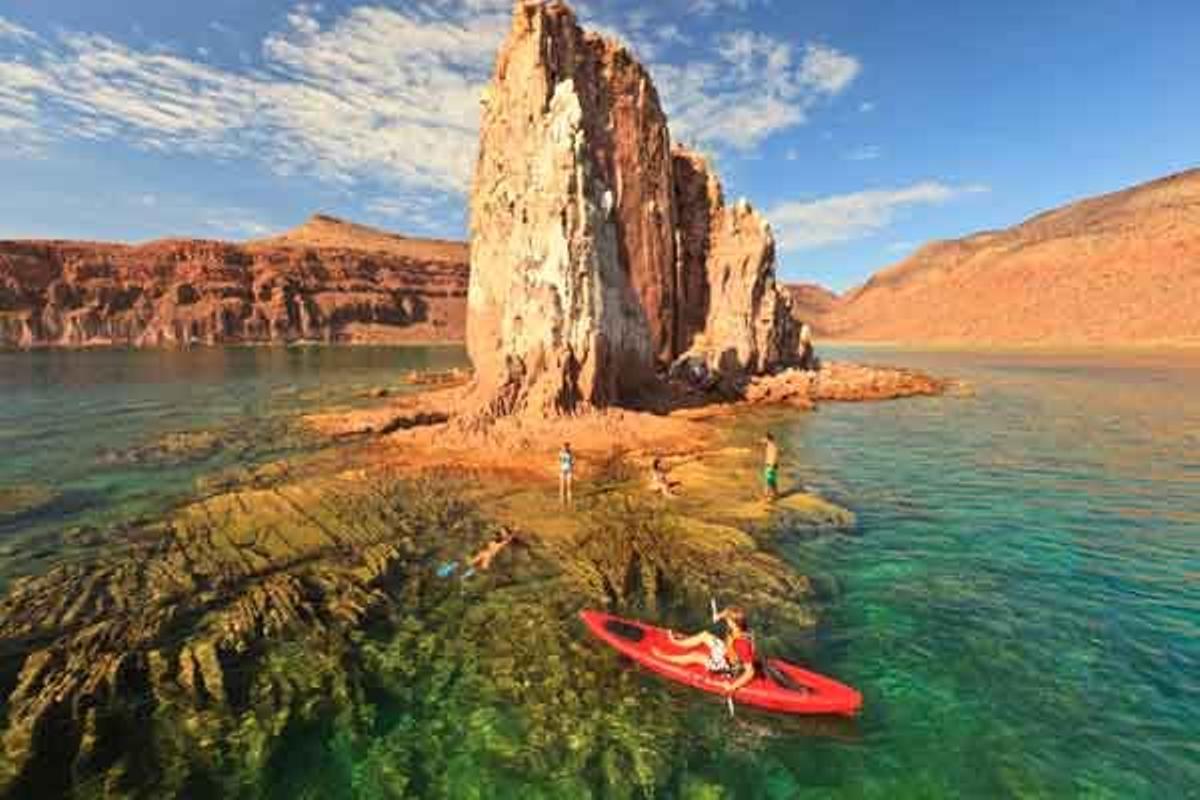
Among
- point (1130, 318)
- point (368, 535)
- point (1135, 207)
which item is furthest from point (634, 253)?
point (1135, 207)

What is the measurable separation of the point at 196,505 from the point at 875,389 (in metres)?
42.6

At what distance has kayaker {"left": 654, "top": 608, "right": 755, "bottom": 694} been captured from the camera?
30.1 feet

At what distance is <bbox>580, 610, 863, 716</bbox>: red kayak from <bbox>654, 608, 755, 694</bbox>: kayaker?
0.08 m

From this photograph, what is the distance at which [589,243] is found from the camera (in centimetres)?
2680

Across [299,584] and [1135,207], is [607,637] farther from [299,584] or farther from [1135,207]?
[1135,207]

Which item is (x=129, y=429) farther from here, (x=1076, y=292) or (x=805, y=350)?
(x=1076, y=292)

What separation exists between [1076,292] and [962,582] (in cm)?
15316

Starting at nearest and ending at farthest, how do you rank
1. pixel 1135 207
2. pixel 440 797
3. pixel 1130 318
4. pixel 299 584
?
pixel 440 797 → pixel 299 584 → pixel 1130 318 → pixel 1135 207

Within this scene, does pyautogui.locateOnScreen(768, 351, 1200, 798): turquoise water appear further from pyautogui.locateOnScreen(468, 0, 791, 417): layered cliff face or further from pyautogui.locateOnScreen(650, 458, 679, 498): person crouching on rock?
pyautogui.locateOnScreen(468, 0, 791, 417): layered cliff face

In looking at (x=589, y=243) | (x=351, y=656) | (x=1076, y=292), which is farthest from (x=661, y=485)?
(x=1076, y=292)

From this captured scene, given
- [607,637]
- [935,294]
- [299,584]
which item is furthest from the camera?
[935,294]

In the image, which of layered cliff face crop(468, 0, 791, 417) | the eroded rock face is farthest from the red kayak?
the eroded rock face

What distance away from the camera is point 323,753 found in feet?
26.3

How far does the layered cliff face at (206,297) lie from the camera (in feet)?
368
